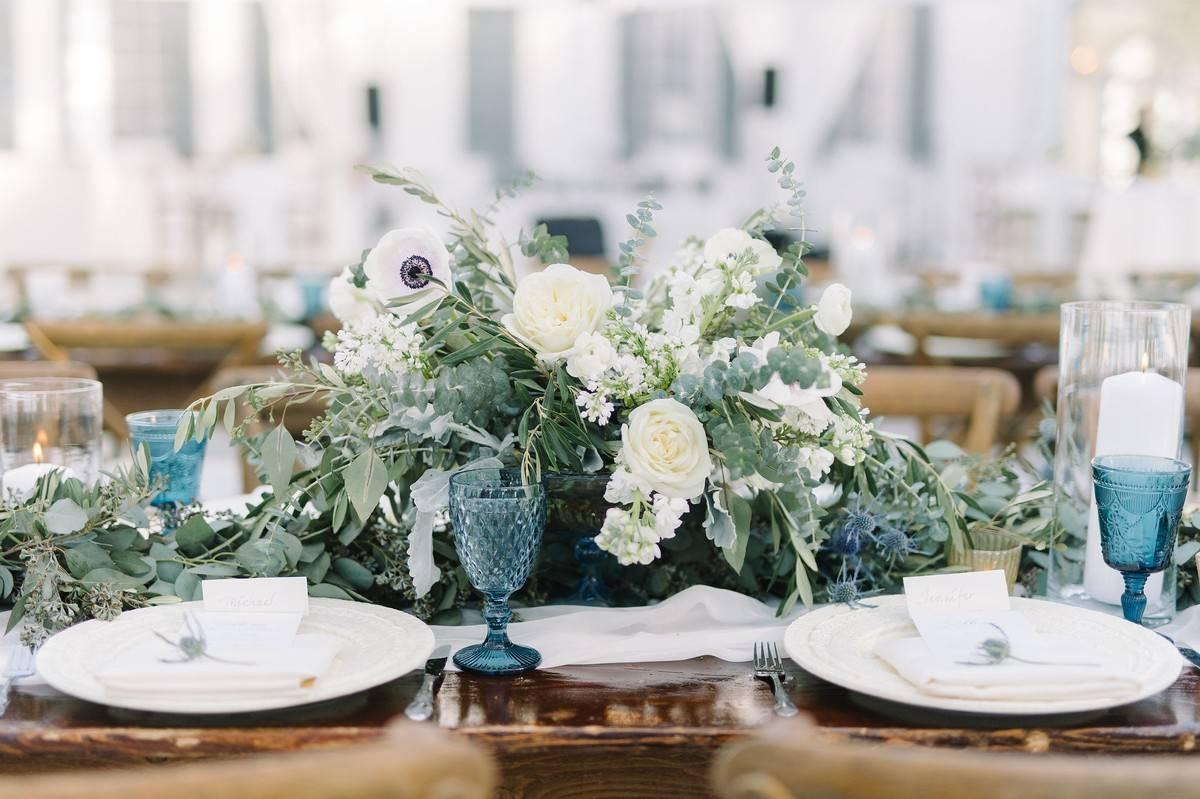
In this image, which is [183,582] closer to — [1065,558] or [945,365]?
[1065,558]

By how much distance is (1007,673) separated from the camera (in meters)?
0.94

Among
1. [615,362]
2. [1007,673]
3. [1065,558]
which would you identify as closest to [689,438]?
[615,362]

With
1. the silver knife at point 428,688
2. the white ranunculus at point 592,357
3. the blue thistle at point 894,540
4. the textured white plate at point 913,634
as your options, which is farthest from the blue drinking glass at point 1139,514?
the silver knife at point 428,688

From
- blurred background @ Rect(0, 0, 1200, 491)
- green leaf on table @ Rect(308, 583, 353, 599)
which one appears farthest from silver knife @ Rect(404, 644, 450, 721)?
blurred background @ Rect(0, 0, 1200, 491)

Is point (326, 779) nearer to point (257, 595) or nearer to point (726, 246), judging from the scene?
point (257, 595)

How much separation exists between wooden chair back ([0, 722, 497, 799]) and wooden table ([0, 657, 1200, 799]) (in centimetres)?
29

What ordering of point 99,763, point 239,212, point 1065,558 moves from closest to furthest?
1. point 99,763
2. point 1065,558
3. point 239,212

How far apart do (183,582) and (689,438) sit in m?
0.48

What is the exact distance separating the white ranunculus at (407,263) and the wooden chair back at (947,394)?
98cm

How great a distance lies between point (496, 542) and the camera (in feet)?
3.29

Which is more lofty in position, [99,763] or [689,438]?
[689,438]

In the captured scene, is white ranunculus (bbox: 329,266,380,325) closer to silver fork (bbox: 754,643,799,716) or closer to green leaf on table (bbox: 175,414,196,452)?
green leaf on table (bbox: 175,414,196,452)

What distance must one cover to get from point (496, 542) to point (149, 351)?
205 centimetres

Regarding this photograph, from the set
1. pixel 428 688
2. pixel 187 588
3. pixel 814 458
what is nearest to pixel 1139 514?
pixel 814 458
